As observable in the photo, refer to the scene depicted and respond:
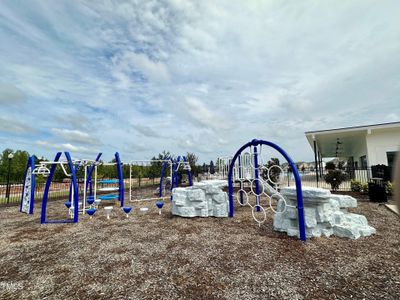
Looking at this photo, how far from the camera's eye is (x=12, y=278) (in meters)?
3.63

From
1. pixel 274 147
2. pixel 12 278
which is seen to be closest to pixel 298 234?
pixel 274 147

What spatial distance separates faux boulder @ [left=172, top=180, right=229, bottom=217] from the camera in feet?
24.3

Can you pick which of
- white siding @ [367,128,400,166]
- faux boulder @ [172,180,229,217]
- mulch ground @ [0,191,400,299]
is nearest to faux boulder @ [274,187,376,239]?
mulch ground @ [0,191,400,299]

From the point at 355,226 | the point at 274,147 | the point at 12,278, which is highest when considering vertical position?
the point at 274,147

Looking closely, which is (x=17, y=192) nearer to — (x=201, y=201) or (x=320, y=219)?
(x=201, y=201)

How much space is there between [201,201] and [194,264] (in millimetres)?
3529

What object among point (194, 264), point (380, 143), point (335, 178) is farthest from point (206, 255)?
point (380, 143)

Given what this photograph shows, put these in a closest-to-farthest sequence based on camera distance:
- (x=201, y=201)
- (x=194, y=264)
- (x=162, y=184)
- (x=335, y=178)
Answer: (x=194, y=264)
(x=201, y=201)
(x=335, y=178)
(x=162, y=184)

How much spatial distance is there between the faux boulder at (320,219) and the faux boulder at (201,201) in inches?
85.3

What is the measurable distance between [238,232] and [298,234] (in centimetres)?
146

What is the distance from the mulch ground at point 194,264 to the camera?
312cm

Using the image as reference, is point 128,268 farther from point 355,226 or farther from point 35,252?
point 355,226

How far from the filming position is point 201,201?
744cm

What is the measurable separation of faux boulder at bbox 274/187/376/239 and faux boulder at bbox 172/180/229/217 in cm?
217
